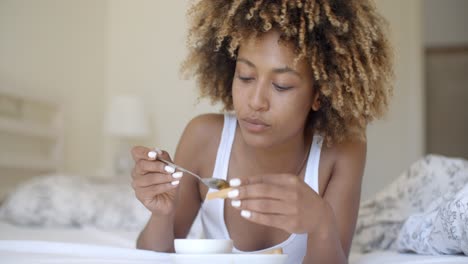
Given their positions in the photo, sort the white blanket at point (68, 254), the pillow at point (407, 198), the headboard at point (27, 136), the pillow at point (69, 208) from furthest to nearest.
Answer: the headboard at point (27, 136)
the pillow at point (69, 208)
the pillow at point (407, 198)
the white blanket at point (68, 254)

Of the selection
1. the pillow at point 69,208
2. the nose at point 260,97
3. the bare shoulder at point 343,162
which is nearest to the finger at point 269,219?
the nose at point 260,97

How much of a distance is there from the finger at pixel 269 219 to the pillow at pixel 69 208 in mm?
1541

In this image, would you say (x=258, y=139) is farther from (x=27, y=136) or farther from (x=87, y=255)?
(x=27, y=136)

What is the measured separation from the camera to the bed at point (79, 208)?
1180mm

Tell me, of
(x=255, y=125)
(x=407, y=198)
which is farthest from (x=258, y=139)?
(x=407, y=198)

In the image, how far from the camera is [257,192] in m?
0.88

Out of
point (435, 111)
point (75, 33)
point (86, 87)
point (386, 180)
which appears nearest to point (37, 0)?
point (75, 33)

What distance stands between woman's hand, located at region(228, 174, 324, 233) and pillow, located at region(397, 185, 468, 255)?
0.46 meters

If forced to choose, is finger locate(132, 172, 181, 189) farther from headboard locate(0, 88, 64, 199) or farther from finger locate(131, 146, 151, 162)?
headboard locate(0, 88, 64, 199)

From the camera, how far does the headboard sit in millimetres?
3246

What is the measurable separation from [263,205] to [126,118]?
2935 mm

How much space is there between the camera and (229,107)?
155 cm

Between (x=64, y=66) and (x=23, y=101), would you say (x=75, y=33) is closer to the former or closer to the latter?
(x=64, y=66)

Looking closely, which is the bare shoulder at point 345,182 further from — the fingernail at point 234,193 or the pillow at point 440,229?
the fingernail at point 234,193
